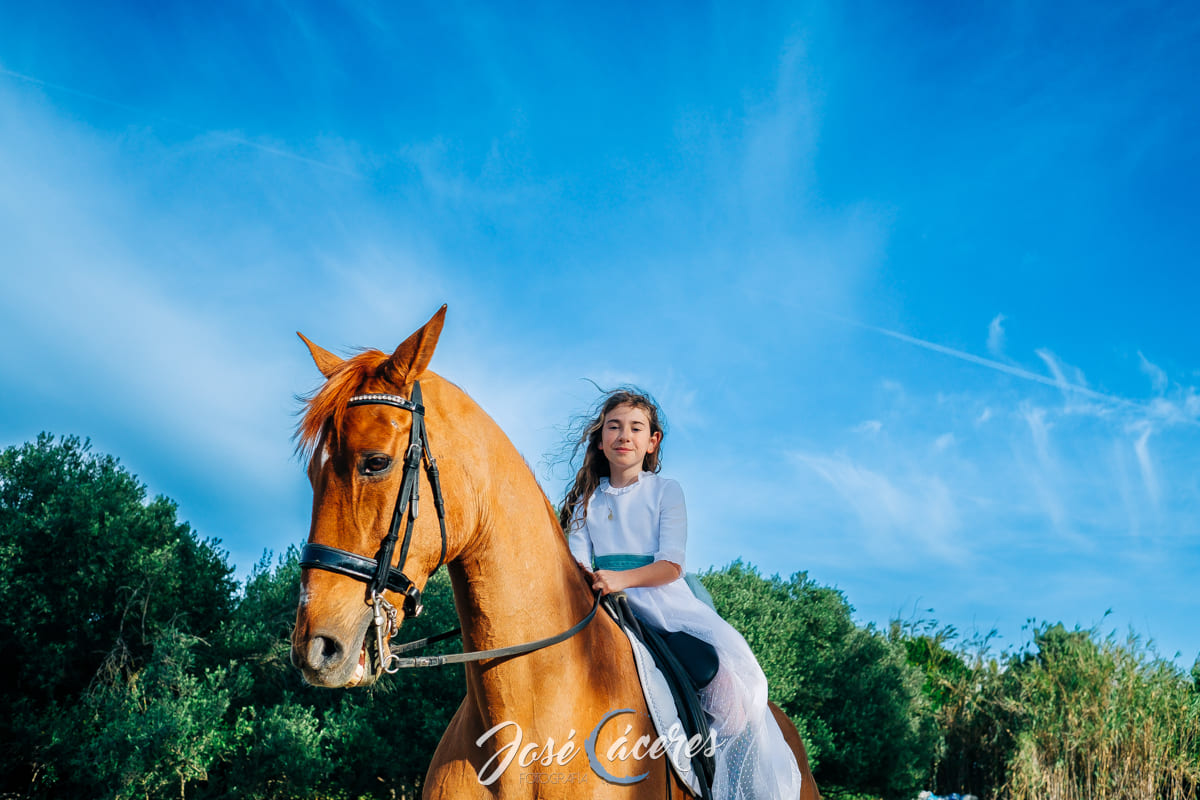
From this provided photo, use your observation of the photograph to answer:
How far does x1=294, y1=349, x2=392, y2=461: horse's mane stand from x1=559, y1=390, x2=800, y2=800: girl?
113cm

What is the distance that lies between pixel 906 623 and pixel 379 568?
15008 mm

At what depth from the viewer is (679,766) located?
104 inches

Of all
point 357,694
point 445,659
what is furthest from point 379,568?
point 357,694

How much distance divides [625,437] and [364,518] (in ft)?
5.16

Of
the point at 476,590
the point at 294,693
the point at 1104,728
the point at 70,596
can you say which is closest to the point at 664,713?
the point at 476,590

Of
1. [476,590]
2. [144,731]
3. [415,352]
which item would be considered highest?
[415,352]

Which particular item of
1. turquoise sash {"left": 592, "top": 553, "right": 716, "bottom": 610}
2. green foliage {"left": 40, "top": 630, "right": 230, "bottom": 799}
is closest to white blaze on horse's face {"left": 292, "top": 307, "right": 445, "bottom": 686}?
→ turquoise sash {"left": 592, "top": 553, "right": 716, "bottom": 610}

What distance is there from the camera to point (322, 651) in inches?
79.0

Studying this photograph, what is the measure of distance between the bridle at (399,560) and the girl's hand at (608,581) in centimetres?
50

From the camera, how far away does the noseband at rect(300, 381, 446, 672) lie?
2.06 meters

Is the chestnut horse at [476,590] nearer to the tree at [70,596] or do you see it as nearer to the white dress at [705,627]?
the white dress at [705,627]

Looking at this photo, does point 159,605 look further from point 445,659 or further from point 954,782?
point 954,782

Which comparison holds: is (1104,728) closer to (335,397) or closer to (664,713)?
(664,713)

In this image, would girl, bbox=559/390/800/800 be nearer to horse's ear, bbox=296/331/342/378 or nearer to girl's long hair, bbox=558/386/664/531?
girl's long hair, bbox=558/386/664/531
